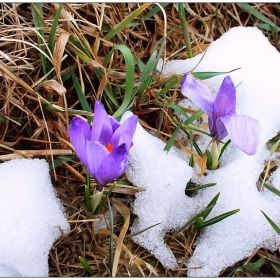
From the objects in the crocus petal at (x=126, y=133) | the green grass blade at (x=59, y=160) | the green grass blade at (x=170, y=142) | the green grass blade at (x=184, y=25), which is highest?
the green grass blade at (x=184, y=25)

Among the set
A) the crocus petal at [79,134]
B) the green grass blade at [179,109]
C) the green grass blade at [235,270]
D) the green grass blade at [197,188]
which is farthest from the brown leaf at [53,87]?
the green grass blade at [235,270]

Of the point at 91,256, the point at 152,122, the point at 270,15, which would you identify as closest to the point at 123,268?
the point at 91,256

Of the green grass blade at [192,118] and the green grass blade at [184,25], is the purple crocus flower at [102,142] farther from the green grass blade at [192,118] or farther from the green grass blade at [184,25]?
the green grass blade at [184,25]

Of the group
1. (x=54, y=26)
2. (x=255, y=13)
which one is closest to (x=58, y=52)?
(x=54, y=26)

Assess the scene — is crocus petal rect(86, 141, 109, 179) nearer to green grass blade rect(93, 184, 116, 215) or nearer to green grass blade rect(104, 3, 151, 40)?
green grass blade rect(93, 184, 116, 215)

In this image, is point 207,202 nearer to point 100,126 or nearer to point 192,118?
point 192,118

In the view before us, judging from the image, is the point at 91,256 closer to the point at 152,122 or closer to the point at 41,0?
the point at 152,122
